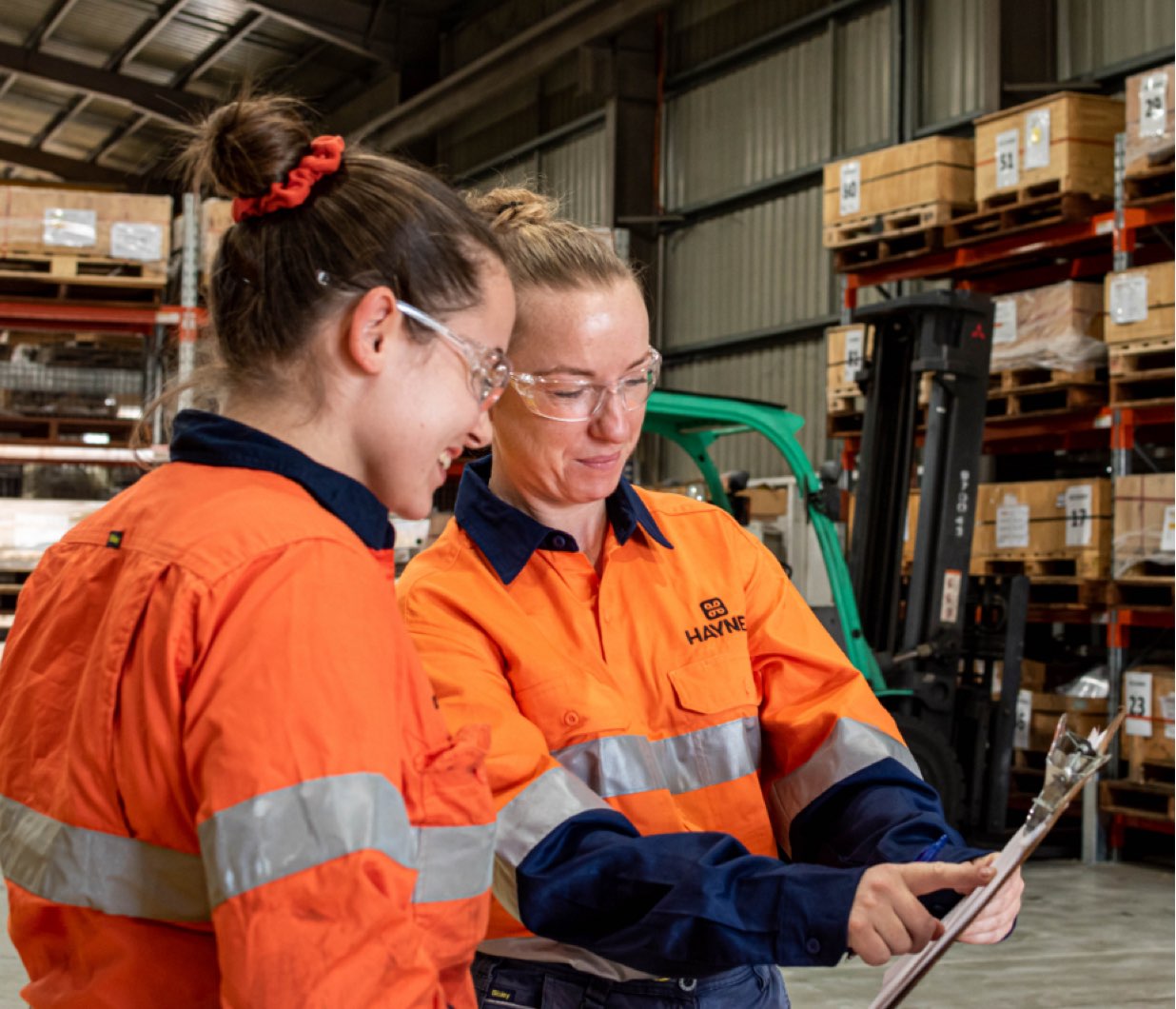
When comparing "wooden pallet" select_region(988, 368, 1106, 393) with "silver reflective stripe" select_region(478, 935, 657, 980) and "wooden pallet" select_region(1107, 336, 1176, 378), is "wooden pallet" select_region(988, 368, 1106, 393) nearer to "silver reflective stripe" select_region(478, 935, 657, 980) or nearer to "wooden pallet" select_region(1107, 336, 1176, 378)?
"wooden pallet" select_region(1107, 336, 1176, 378)

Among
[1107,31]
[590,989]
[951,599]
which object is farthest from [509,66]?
[590,989]

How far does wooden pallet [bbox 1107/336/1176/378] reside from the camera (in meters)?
7.59

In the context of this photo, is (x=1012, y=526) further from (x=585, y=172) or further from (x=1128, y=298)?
(x=585, y=172)

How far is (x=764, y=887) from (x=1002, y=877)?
0.27 metres

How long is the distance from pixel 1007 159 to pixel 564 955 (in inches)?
295

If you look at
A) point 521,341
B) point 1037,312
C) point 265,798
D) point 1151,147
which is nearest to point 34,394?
point 1037,312

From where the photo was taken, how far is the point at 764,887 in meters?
1.59

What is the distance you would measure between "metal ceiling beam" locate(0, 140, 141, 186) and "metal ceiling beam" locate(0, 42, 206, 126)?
350 cm

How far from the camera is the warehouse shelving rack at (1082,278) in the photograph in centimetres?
784

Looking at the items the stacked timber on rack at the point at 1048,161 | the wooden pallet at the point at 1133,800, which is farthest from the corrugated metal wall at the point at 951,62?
the wooden pallet at the point at 1133,800

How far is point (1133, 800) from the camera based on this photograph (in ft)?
26.1

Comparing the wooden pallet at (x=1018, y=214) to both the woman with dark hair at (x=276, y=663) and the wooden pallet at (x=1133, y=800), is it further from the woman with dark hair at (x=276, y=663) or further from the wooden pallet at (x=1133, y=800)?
the woman with dark hair at (x=276, y=663)

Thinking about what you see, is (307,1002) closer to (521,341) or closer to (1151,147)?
(521,341)

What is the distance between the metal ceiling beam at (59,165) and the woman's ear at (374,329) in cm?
2247
